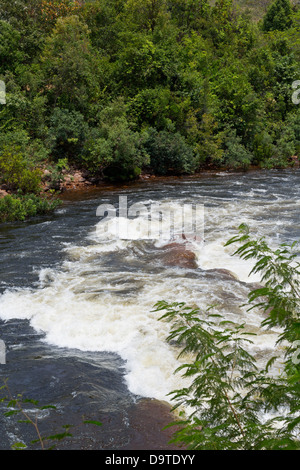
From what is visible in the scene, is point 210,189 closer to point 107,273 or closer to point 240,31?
point 107,273

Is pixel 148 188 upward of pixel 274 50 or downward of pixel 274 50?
downward

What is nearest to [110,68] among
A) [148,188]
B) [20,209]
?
[148,188]

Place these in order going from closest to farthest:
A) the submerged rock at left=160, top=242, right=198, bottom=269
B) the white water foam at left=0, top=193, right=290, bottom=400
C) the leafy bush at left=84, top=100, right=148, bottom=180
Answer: the white water foam at left=0, top=193, right=290, bottom=400, the submerged rock at left=160, top=242, right=198, bottom=269, the leafy bush at left=84, top=100, right=148, bottom=180

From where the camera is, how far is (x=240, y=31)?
112 feet

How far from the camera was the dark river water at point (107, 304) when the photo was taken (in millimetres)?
4871

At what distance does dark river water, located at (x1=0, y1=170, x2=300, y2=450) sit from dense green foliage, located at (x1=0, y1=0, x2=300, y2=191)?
4343mm

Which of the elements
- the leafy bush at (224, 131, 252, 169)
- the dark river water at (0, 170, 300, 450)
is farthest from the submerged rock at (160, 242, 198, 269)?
the leafy bush at (224, 131, 252, 169)

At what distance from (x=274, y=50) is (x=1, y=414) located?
31.8 m

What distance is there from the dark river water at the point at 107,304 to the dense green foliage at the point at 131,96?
434 cm

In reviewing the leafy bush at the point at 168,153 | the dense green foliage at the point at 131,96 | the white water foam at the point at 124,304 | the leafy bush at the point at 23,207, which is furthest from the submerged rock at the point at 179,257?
the leafy bush at the point at 168,153

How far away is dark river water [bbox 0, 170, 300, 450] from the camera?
487 centimetres

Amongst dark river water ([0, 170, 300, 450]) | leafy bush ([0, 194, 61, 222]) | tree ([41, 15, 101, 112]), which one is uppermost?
tree ([41, 15, 101, 112])

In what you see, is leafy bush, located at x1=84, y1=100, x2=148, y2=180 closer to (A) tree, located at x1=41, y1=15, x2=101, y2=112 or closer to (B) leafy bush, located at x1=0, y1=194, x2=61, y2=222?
(A) tree, located at x1=41, y1=15, x2=101, y2=112
